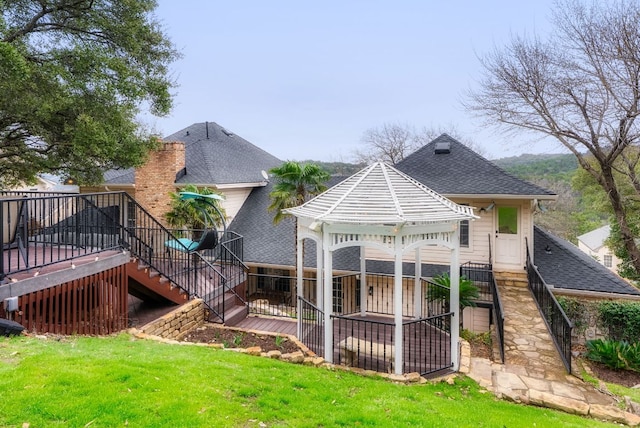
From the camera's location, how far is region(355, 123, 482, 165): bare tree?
3619 centimetres

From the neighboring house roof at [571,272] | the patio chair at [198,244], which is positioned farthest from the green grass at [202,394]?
the neighboring house roof at [571,272]

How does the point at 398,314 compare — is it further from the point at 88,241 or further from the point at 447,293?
the point at 88,241

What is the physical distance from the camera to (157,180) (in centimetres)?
1631

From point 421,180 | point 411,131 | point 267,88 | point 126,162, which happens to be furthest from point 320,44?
point 126,162

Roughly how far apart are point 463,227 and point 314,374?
9.78 metres

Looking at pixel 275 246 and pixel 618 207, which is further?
pixel 275 246

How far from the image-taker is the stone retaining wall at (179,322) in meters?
7.81

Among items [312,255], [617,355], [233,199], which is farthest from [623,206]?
[233,199]

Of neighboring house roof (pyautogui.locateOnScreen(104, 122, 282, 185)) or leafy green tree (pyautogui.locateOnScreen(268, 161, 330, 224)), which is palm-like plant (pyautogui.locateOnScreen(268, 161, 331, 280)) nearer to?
leafy green tree (pyautogui.locateOnScreen(268, 161, 330, 224))

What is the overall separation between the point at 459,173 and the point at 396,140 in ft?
76.0

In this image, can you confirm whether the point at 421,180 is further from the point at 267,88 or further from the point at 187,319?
the point at 267,88

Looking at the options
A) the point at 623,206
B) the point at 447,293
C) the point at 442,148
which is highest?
the point at 442,148

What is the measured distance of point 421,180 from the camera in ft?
47.7

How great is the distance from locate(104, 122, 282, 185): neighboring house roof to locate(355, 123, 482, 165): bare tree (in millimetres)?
15797
